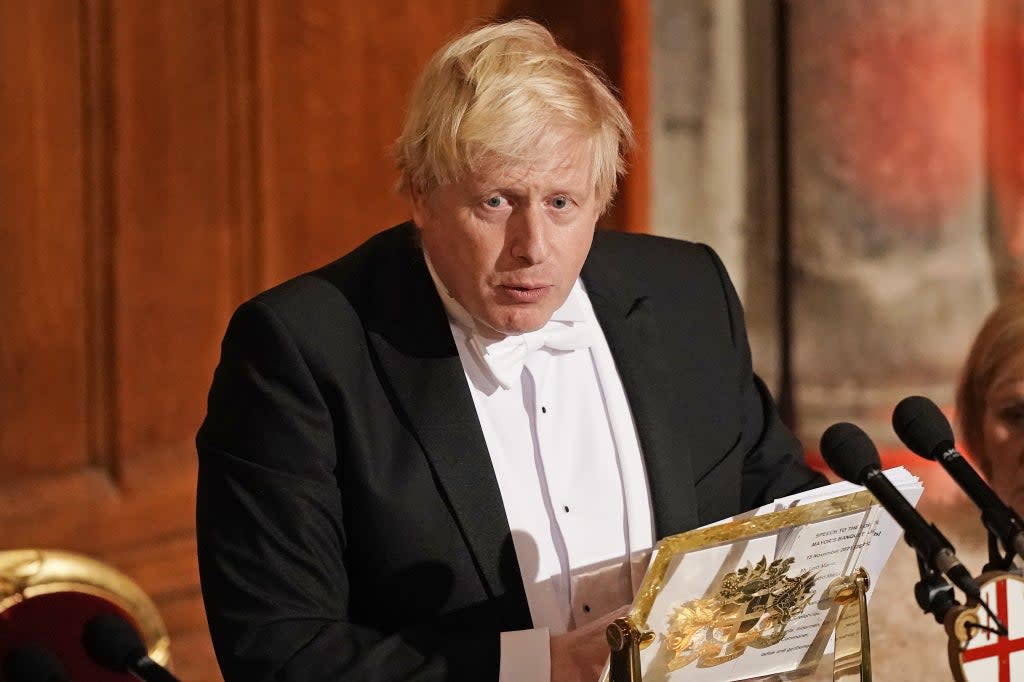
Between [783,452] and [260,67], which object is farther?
[260,67]

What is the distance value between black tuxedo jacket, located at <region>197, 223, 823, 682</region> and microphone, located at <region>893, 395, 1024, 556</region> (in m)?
0.58

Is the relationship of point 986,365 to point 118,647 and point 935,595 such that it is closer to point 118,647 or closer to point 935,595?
point 935,595

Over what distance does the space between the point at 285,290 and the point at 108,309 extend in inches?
55.9

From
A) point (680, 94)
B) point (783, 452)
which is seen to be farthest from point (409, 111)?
point (680, 94)

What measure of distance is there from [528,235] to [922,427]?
646mm

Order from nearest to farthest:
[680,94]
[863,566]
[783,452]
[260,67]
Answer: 1. [863,566]
2. [783,452]
3. [260,67]
4. [680,94]

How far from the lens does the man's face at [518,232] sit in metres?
2.18

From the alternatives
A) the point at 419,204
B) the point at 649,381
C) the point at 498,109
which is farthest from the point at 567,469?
the point at 498,109

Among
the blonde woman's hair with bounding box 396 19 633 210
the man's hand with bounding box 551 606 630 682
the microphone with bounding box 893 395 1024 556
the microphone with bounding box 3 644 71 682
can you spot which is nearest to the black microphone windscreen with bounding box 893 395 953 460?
the microphone with bounding box 893 395 1024 556

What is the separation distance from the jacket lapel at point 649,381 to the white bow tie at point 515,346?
0.35 feet

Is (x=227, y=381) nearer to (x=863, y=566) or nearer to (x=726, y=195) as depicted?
(x=863, y=566)

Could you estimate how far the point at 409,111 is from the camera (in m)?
2.29

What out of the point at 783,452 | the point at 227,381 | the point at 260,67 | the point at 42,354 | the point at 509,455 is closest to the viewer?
the point at 227,381

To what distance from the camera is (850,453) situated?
178cm
